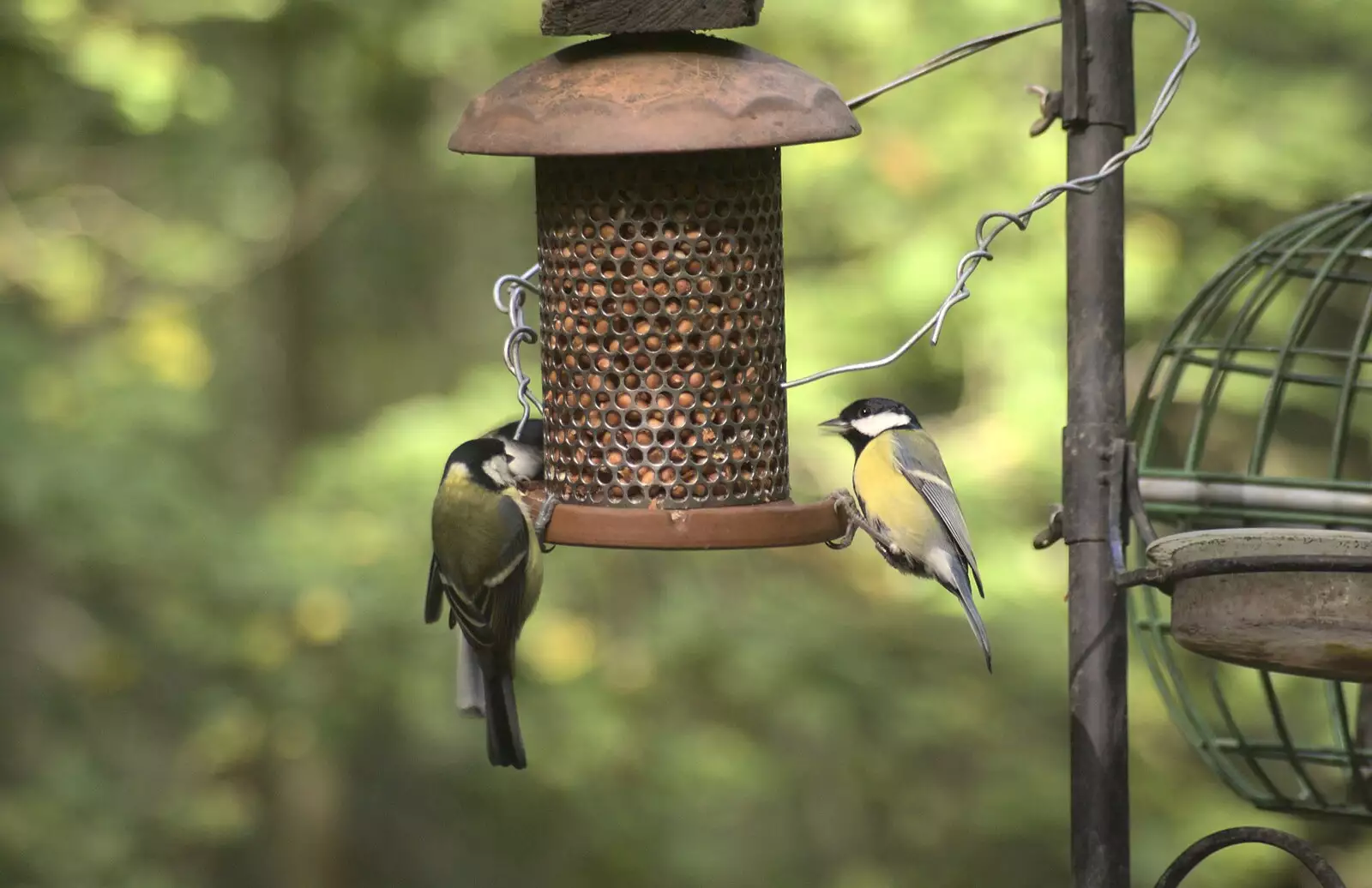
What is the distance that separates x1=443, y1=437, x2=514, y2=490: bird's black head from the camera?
311 centimetres

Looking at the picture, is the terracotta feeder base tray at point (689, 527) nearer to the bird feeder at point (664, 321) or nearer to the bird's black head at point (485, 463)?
the bird feeder at point (664, 321)

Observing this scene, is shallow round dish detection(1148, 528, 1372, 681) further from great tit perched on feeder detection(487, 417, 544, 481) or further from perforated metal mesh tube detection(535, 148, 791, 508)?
great tit perched on feeder detection(487, 417, 544, 481)

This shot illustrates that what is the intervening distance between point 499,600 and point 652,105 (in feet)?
3.66

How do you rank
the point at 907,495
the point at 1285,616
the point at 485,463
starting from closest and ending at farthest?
the point at 1285,616
the point at 485,463
the point at 907,495

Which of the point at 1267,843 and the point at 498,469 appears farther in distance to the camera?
the point at 498,469

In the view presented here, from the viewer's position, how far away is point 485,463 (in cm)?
313

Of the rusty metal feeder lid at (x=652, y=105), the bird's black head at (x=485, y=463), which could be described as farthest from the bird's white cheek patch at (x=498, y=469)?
the rusty metal feeder lid at (x=652, y=105)

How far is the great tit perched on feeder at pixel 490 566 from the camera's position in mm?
3096

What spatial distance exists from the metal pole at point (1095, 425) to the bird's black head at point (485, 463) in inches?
42.7

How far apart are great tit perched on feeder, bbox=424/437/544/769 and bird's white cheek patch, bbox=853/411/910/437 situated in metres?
0.79

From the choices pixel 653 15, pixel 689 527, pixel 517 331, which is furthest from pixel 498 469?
pixel 653 15

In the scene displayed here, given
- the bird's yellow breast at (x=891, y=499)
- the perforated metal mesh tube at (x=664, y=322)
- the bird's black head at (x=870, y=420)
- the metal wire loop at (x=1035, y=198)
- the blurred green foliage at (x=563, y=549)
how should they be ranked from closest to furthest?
the metal wire loop at (x=1035, y=198) < the perforated metal mesh tube at (x=664, y=322) < the bird's yellow breast at (x=891, y=499) < the bird's black head at (x=870, y=420) < the blurred green foliage at (x=563, y=549)

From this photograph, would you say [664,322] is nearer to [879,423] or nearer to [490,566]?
[490,566]

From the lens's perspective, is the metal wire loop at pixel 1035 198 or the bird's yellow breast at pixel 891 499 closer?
the metal wire loop at pixel 1035 198
